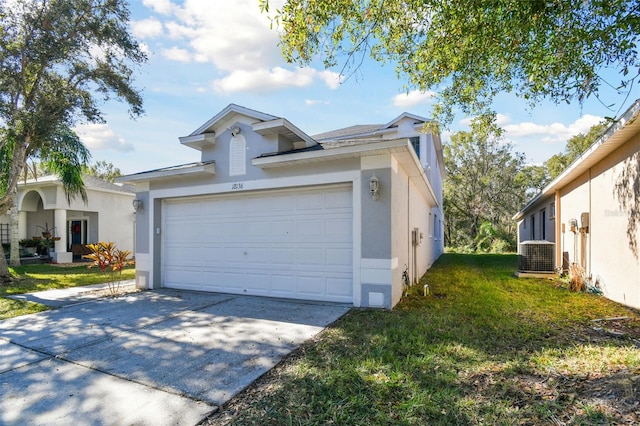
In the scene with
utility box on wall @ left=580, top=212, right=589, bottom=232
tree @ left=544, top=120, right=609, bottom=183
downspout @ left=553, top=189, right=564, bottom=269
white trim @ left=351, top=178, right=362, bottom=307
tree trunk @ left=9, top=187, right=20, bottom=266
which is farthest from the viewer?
tree @ left=544, top=120, right=609, bottom=183

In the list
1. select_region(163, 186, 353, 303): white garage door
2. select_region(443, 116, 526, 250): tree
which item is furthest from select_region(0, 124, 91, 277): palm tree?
select_region(443, 116, 526, 250): tree

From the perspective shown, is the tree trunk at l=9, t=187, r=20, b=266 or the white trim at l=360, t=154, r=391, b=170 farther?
the tree trunk at l=9, t=187, r=20, b=266

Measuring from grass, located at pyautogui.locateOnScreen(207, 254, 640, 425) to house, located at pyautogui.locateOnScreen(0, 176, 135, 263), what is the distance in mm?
16068

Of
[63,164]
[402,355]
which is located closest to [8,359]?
[402,355]

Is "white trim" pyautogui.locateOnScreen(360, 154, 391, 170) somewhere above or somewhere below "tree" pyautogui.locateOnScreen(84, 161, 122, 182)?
below

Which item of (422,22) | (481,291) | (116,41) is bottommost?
(481,291)

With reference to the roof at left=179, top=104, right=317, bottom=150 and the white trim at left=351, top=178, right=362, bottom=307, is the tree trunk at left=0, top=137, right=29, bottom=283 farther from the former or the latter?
the white trim at left=351, top=178, right=362, bottom=307

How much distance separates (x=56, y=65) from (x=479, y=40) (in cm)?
1070

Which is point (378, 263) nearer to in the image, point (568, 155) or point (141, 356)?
point (141, 356)

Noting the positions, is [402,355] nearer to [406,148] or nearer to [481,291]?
[406,148]

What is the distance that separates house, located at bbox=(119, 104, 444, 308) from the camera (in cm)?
629

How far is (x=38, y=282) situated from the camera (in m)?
10.1

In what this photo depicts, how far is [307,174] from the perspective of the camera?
698 cm

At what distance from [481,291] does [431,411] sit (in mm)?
6131
